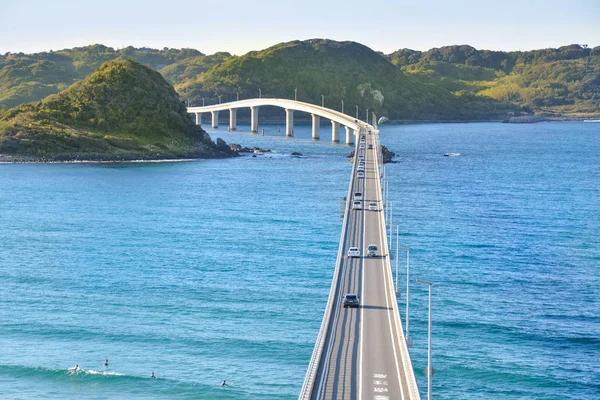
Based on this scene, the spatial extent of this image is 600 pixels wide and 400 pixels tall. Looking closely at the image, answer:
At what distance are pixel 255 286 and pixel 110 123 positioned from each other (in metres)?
118

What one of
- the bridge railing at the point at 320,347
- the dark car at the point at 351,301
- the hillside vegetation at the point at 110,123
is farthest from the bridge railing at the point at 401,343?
the hillside vegetation at the point at 110,123

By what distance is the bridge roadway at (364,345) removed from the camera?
3922 cm

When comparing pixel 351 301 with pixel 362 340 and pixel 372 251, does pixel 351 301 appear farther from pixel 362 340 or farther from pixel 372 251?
pixel 372 251

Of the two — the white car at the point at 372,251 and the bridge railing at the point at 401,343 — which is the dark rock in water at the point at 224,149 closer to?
the bridge railing at the point at 401,343

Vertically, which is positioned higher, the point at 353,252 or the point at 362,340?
the point at 353,252

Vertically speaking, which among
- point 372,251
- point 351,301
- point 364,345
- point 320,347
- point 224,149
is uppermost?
point 224,149

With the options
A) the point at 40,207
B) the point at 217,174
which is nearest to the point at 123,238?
the point at 40,207

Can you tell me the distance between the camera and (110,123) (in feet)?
587

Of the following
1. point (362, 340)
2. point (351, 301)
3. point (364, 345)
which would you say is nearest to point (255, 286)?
point (351, 301)

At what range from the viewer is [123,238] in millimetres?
88438

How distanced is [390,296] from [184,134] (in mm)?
129313

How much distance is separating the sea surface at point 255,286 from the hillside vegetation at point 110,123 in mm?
37578

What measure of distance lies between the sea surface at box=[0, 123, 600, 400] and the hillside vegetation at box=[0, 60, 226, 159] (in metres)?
37.6

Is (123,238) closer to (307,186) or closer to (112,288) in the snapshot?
(112,288)
